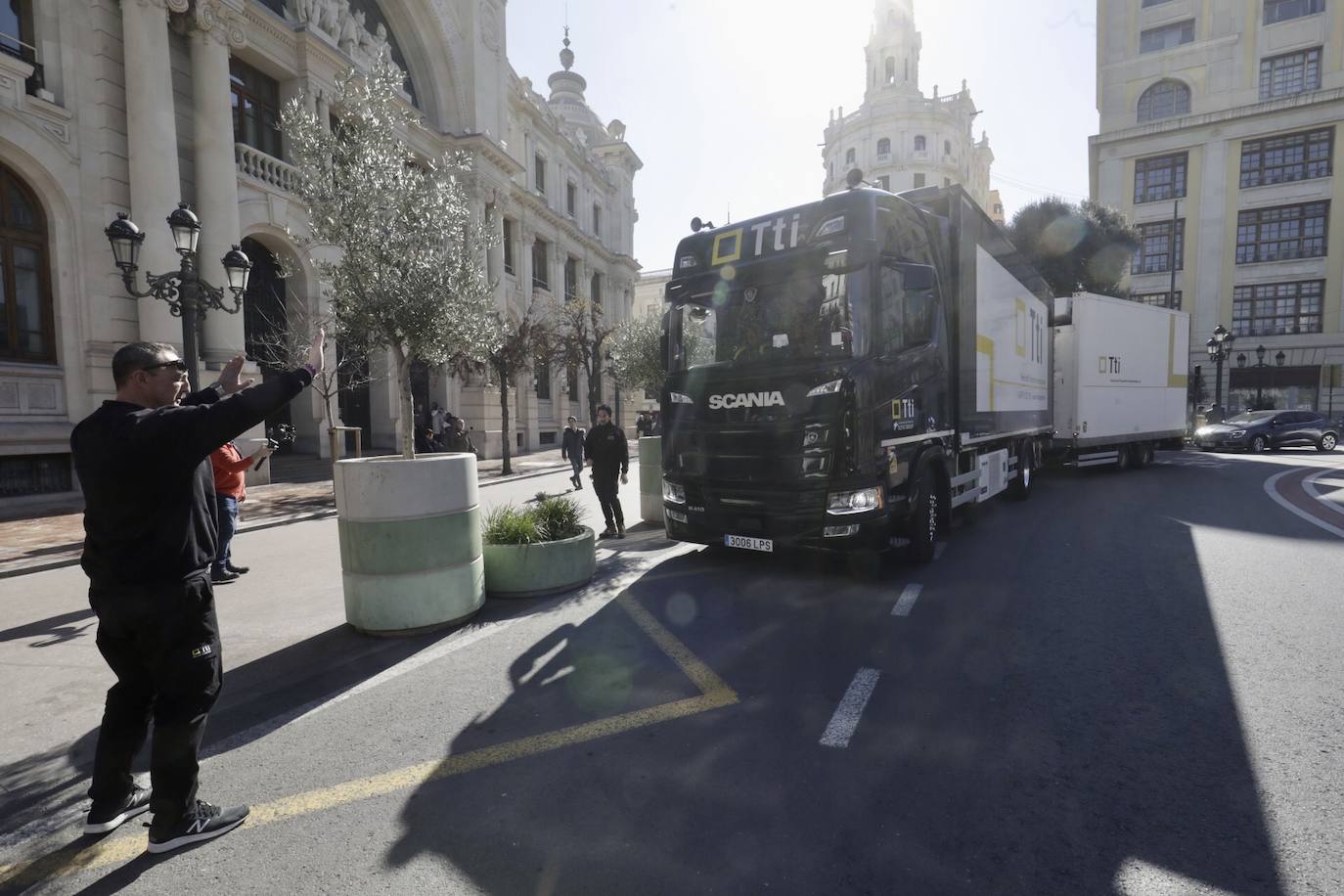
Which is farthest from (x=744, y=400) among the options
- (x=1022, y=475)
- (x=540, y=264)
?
(x=540, y=264)

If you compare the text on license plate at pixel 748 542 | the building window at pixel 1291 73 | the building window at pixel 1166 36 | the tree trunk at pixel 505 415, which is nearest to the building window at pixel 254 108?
the tree trunk at pixel 505 415

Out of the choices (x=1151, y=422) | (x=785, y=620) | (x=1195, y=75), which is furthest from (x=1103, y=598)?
(x=1195, y=75)

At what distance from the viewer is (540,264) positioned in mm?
33656

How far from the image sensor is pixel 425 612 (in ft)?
16.4

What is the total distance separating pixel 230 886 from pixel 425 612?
104 inches

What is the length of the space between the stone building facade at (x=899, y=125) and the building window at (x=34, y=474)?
64675 millimetres

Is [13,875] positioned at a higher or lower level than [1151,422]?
lower

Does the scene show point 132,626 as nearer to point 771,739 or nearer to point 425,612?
point 425,612

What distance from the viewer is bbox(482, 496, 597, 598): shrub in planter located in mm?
A: 5934

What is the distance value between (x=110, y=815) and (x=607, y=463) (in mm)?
6406

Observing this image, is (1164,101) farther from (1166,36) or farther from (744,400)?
(744,400)

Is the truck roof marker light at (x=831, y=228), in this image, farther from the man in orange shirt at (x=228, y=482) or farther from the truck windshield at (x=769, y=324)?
the man in orange shirt at (x=228, y=482)

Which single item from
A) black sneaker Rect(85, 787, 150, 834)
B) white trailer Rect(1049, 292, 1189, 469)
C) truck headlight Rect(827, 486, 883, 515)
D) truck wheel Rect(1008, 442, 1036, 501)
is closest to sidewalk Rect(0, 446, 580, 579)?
black sneaker Rect(85, 787, 150, 834)

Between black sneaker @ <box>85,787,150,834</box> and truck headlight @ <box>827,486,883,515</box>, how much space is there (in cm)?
489
